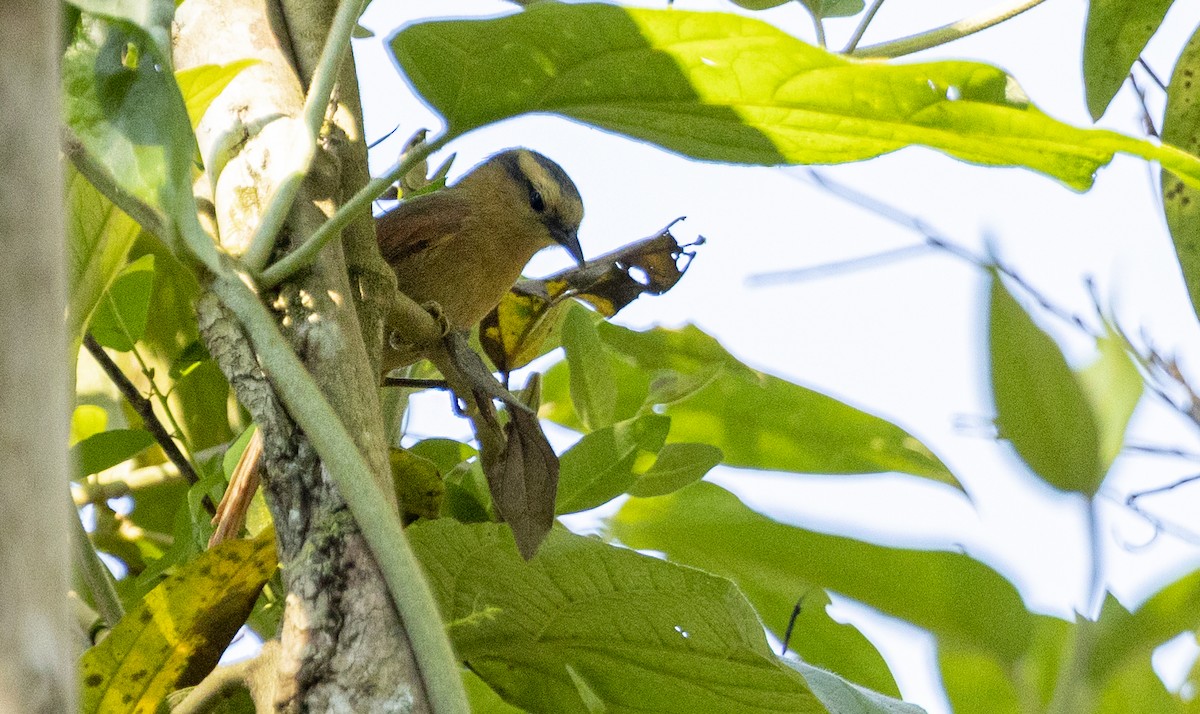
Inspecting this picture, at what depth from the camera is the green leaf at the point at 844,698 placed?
1097mm

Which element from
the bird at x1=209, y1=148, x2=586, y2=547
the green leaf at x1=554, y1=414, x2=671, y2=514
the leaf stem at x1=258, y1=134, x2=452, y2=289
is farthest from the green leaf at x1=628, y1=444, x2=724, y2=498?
the bird at x1=209, y1=148, x2=586, y2=547

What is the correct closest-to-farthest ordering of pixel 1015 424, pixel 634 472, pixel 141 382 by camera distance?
pixel 1015 424 < pixel 634 472 < pixel 141 382

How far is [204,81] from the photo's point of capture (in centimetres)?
100

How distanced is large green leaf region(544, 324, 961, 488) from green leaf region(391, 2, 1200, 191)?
0.60 meters

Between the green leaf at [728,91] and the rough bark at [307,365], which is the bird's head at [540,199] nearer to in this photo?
the rough bark at [307,365]

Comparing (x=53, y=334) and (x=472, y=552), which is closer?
(x=53, y=334)

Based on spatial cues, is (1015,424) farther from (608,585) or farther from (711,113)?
(608,585)

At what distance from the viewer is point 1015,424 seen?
55cm

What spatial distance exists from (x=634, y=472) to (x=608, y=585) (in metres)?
0.23

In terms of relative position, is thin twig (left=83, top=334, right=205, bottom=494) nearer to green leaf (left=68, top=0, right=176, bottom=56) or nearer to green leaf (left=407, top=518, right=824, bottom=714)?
green leaf (left=407, top=518, right=824, bottom=714)

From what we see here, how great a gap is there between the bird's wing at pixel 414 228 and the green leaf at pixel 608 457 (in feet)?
5.84

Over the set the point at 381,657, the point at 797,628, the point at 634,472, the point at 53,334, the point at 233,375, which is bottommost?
the point at 797,628

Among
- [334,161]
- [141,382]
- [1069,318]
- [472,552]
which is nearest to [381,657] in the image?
[472,552]

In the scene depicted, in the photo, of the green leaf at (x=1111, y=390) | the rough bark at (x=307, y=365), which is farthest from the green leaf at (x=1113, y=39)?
the green leaf at (x=1111, y=390)
